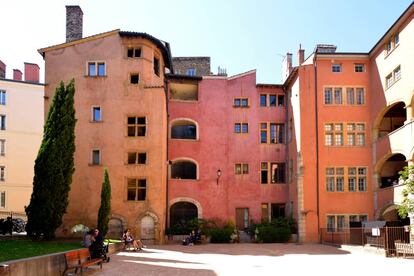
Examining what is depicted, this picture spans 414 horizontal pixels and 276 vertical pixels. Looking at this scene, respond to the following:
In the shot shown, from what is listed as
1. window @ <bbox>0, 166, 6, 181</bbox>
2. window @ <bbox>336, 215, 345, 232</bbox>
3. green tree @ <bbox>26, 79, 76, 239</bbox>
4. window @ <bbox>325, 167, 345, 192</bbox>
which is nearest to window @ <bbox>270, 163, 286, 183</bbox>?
window @ <bbox>325, 167, 345, 192</bbox>

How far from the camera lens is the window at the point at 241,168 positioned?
3719cm

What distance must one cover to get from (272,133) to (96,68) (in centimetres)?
1420

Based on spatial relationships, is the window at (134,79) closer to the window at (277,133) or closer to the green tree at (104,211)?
the green tree at (104,211)

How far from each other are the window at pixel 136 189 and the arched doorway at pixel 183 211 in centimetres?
454

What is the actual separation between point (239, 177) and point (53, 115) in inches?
678

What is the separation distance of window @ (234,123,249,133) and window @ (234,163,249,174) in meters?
2.57

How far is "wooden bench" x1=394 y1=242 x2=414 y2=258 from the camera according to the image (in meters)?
21.7

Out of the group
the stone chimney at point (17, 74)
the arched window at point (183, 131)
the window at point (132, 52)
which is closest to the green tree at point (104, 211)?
the window at point (132, 52)

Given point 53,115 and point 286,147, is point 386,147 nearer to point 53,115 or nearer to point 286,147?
point 286,147

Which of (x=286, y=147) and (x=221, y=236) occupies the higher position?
(x=286, y=147)

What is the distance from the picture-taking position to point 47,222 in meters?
22.3

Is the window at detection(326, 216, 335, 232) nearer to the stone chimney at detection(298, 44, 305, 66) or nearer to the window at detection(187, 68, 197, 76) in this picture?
the stone chimney at detection(298, 44, 305, 66)

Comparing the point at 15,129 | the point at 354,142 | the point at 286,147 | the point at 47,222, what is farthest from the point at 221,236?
the point at 15,129

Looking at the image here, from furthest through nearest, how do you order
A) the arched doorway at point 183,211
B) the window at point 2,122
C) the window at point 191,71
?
the window at point 191,71 < the window at point 2,122 < the arched doorway at point 183,211
